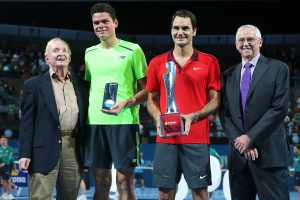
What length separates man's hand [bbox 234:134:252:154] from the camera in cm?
364

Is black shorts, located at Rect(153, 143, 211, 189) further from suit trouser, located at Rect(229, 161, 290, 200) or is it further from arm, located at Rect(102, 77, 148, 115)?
arm, located at Rect(102, 77, 148, 115)

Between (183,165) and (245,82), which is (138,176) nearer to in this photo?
(183,165)

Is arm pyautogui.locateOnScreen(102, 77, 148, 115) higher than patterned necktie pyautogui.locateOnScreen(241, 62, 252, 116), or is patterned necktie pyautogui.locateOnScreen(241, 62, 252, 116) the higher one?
patterned necktie pyautogui.locateOnScreen(241, 62, 252, 116)

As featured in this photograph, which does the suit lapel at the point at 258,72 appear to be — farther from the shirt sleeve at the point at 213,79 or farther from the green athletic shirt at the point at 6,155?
the green athletic shirt at the point at 6,155

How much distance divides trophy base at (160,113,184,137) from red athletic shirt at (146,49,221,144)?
154 millimetres

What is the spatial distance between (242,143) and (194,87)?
59 centimetres

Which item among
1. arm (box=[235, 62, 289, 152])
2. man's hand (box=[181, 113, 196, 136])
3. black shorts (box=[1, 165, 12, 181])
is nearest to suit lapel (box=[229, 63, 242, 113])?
arm (box=[235, 62, 289, 152])

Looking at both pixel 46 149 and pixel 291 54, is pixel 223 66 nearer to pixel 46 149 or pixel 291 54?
pixel 291 54

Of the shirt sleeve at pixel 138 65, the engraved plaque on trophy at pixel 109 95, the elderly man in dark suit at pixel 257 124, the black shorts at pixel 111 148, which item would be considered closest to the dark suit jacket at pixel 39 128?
the black shorts at pixel 111 148

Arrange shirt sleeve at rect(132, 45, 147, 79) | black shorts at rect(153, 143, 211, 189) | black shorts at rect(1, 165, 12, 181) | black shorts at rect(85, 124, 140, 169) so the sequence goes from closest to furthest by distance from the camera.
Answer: black shorts at rect(153, 143, 211, 189) < black shorts at rect(85, 124, 140, 169) < shirt sleeve at rect(132, 45, 147, 79) < black shorts at rect(1, 165, 12, 181)

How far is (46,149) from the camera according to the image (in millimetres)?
3984

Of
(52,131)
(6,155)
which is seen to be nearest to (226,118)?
(52,131)

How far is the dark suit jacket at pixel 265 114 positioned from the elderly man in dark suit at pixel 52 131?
134cm

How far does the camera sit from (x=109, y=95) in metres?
3.95
